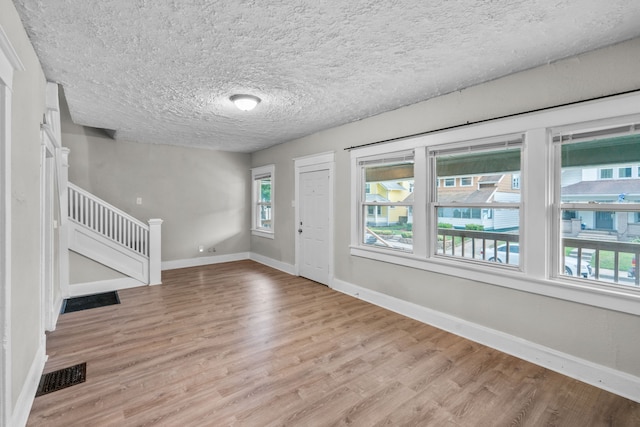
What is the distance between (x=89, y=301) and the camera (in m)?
4.07

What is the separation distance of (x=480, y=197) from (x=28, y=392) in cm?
403

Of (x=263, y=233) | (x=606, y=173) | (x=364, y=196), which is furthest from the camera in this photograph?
(x=263, y=233)

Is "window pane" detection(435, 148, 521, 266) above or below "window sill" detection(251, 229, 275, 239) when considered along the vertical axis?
above

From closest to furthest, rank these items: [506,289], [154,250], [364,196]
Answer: [506,289], [364,196], [154,250]

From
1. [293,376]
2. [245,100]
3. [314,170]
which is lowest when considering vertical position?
[293,376]

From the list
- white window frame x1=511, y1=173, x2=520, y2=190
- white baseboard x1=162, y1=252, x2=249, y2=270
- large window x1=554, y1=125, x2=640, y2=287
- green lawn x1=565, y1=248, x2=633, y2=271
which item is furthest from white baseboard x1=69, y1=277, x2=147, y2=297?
green lawn x1=565, y1=248, x2=633, y2=271

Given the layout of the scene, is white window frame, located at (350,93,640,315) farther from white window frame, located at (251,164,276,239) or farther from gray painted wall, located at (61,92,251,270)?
gray painted wall, located at (61,92,251,270)

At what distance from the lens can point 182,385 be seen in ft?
7.36

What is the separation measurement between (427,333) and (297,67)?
9.73 feet

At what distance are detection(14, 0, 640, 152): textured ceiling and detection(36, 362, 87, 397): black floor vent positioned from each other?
8.47ft

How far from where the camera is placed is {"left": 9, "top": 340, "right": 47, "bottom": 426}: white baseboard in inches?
68.8

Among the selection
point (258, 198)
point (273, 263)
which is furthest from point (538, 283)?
point (258, 198)

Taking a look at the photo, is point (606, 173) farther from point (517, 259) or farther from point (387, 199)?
point (387, 199)

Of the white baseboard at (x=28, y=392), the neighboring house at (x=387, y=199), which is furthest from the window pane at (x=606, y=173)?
the white baseboard at (x=28, y=392)
